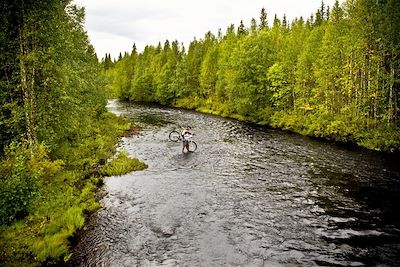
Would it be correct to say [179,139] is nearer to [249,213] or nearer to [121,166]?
[121,166]

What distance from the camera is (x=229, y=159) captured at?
96.8ft

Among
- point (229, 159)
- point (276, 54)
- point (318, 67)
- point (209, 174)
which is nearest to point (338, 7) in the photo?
point (318, 67)

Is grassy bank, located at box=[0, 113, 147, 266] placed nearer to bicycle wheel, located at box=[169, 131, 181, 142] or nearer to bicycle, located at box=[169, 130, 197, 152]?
bicycle, located at box=[169, 130, 197, 152]

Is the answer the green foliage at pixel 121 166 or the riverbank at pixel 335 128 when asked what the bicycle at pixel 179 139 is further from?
the riverbank at pixel 335 128

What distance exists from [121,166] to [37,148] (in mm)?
7744

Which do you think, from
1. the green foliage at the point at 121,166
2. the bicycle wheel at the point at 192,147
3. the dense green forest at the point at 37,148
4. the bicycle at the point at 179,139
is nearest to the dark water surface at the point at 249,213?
the green foliage at the point at 121,166

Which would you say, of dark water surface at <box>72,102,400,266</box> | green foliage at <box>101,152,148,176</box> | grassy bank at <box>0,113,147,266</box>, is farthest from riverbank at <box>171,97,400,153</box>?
grassy bank at <box>0,113,147,266</box>

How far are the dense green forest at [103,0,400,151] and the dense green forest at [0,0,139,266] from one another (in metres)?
27.8

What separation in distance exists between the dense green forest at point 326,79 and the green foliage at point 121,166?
23.4m

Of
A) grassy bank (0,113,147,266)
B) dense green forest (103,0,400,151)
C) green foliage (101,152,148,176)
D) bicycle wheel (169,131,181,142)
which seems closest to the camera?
grassy bank (0,113,147,266)

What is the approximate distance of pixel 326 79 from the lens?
44.3 meters

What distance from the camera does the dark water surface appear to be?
1306 centimetres

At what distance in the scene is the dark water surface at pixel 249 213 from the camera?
1306 centimetres

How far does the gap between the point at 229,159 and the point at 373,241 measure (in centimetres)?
1604
